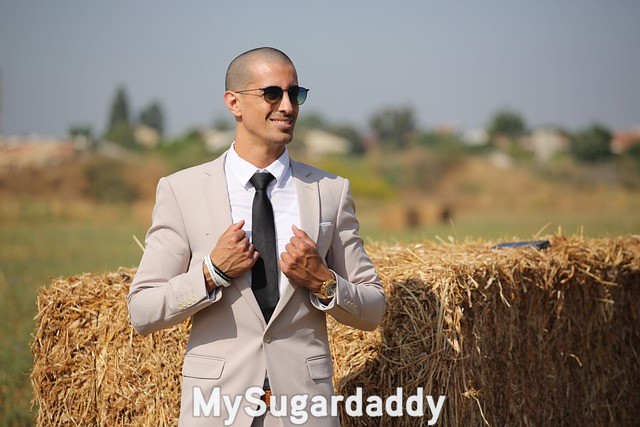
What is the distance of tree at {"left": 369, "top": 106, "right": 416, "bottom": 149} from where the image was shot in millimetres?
103500

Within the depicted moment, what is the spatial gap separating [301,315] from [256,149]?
780 millimetres

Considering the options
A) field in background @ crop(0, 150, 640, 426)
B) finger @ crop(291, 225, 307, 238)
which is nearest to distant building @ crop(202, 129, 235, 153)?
field in background @ crop(0, 150, 640, 426)

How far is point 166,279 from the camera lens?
3.60 metres

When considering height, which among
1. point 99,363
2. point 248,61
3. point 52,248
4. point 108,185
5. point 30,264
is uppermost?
point 108,185

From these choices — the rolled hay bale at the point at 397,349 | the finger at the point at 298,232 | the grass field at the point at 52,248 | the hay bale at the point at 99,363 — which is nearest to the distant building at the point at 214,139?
the grass field at the point at 52,248

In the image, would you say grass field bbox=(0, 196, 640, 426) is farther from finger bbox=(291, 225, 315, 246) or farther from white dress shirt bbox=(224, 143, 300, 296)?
finger bbox=(291, 225, 315, 246)

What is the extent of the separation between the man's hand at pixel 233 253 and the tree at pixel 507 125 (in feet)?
333

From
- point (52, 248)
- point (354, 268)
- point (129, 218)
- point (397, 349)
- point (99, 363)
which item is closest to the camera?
point (354, 268)

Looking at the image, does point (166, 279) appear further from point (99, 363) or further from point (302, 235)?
point (99, 363)

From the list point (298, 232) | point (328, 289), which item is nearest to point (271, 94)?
point (298, 232)

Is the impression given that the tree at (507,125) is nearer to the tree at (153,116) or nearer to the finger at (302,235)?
the tree at (153,116)

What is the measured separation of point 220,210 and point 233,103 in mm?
503

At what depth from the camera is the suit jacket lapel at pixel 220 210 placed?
11.7ft

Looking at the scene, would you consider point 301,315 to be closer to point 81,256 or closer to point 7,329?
point 7,329
